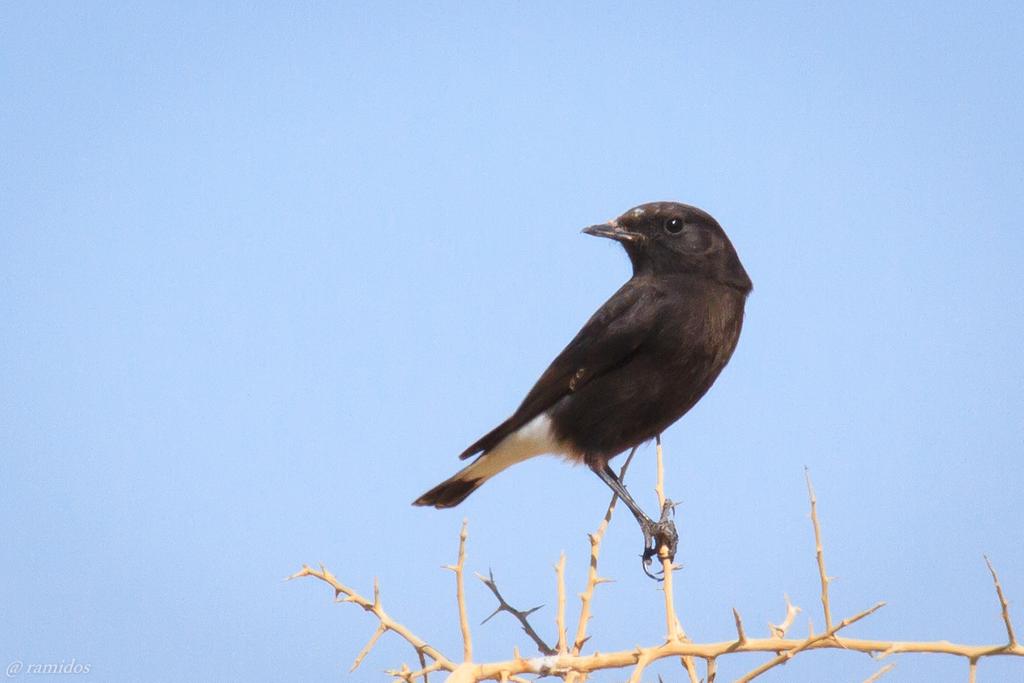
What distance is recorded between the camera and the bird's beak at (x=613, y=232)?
6.05m

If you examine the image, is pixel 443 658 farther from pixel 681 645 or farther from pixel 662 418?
pixel 662 418

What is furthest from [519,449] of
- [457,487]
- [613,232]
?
[613,232]

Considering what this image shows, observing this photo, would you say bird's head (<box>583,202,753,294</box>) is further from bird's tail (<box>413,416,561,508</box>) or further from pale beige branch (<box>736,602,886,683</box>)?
pale beige branch (<box>736,602,886,683</box>)

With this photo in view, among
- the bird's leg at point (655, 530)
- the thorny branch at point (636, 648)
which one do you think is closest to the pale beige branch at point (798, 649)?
the thorny branch at point (636, 648)

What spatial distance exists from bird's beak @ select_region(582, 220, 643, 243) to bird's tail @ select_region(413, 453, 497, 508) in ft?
4.49

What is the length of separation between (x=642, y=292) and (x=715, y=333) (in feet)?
1.40

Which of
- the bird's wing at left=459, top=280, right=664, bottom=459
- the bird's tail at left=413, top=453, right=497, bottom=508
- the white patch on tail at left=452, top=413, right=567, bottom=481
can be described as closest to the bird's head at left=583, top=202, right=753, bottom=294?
the bird's wing at left=459, top=280, right=664, bottom=459

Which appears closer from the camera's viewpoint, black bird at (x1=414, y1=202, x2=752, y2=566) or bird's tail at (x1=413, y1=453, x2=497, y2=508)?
black bird at (x1=414, y1=202, x2=752, y2=566)

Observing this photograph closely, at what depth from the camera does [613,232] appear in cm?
608

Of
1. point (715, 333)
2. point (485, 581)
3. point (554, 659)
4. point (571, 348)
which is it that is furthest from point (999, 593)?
point (571, 348)

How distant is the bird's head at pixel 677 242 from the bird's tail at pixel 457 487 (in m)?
1.38

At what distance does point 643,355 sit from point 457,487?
142 cm

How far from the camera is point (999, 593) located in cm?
262

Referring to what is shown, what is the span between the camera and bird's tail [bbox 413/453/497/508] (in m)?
6.38
